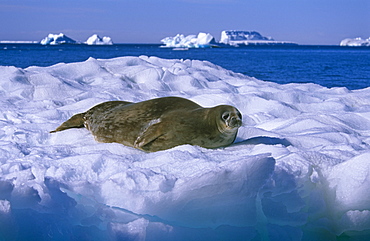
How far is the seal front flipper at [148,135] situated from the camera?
3.40 m

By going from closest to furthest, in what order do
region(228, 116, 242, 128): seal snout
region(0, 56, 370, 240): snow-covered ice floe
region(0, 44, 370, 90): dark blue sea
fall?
region(0, 56, 370, 240): snow-covered ice floe, region(228, 116, 242, 128): seal snout, region(0, 44, 370, 90): dark blue sea

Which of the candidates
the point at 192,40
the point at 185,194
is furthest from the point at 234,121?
the point at 192,40

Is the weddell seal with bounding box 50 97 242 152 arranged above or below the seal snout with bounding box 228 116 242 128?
below

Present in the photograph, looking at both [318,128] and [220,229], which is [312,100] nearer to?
[318,128]

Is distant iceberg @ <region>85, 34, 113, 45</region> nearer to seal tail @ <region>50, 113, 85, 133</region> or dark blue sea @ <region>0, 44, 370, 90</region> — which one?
dark blue sea @ <region>0, 44, 370, 90</region>

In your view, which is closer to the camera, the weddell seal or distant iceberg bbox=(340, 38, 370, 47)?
the weddell seal

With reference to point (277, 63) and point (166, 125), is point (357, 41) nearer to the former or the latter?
point (277, 63)

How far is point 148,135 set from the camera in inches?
135

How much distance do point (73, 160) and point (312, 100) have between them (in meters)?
4.77

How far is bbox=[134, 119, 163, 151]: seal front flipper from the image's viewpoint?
3402 mm

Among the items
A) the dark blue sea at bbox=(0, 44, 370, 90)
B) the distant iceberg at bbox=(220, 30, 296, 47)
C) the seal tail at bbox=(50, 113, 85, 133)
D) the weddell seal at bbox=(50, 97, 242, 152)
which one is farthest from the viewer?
the distant iceberg at bbox=(220, 30, 296, 47)

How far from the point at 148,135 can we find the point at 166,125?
0.16 meters

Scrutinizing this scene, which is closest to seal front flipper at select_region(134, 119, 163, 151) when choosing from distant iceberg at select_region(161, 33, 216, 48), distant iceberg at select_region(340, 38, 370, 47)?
distant iceberg at select_region(161, 33, 216, 48)

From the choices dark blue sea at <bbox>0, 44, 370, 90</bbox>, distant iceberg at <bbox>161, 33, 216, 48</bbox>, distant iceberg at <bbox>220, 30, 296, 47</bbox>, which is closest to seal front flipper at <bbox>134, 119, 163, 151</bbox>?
dark blue sea at <bbox>0, 44, 370, 90</bbox>
